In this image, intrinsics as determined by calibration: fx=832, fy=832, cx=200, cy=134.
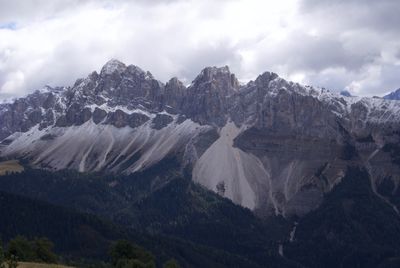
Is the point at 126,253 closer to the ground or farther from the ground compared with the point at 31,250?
farther from the ground

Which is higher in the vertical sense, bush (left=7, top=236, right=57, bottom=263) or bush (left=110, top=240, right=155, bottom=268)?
bush (left=110, top=240, right=155, bottom=268)

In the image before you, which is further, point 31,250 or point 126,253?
point 126,253

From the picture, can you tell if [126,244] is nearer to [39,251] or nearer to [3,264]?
[39,251]

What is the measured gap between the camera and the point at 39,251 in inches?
7234

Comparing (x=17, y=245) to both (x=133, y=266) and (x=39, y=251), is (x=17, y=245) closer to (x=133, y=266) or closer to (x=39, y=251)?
(x=39, y=251)

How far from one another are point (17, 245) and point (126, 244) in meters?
25.3

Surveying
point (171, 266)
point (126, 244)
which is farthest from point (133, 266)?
A: point (126, 244)

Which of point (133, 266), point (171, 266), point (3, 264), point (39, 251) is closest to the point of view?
point (3, 264)

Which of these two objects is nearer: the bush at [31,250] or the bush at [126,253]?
the bush at [31,250]

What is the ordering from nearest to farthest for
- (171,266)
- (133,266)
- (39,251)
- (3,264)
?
1. (3,264)
2. (133,266)
3. (171,266)
4. (39,251)

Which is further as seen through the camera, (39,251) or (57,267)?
(39,251)

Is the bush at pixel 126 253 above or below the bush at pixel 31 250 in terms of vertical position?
above

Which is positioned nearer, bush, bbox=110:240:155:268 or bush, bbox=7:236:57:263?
bush, bbox=7:236:57:263

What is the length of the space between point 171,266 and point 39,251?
33.0 metres
